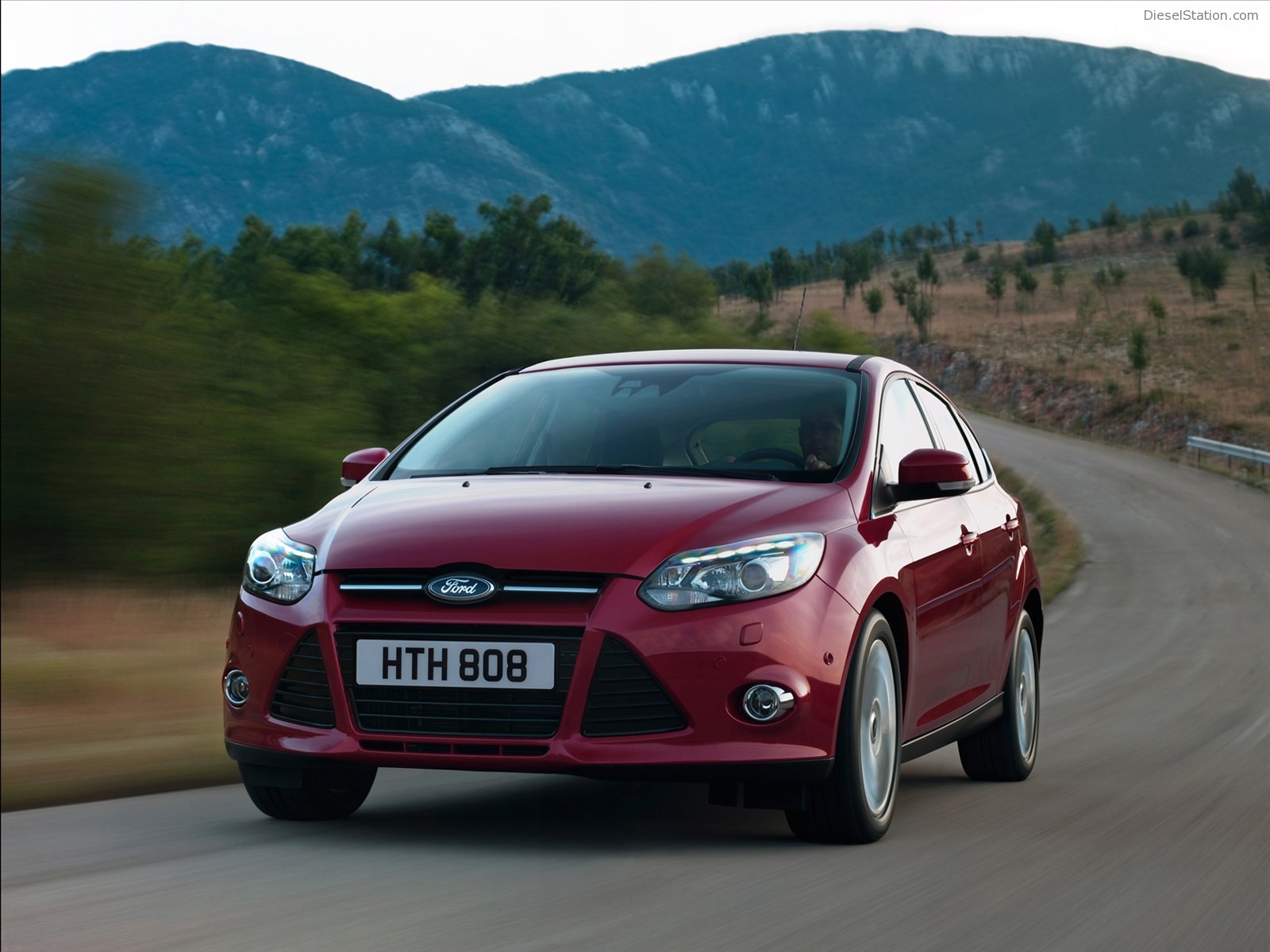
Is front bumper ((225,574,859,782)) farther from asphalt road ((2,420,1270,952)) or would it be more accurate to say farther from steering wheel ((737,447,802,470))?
steering wheel ((737,447,802,470))

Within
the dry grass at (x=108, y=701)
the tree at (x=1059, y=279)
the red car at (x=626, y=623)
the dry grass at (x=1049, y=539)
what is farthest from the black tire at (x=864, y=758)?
the tree at (x=1059, y=279)

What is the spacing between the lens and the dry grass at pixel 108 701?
670cm

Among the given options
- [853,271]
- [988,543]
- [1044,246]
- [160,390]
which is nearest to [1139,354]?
[853,271]

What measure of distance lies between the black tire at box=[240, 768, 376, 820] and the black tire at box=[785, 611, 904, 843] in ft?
4.66

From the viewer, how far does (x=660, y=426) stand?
21.2 ft

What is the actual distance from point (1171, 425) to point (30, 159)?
46252mm

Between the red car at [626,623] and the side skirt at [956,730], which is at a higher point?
the red car at [626,623]

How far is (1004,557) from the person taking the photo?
298 inches

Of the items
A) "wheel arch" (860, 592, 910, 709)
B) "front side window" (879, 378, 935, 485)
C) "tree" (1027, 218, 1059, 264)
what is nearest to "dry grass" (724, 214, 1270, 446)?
"tree" (1027, 218, 1059, 264)

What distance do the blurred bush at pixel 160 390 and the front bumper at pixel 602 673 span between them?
9779 millimetres

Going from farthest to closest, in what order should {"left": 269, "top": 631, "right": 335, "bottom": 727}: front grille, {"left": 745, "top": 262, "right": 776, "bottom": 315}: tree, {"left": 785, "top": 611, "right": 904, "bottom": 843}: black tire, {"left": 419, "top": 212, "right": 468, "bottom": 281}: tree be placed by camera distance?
{"left": 419, "top": 212, "right": 468, "bottom": 281}: tree
{"left": 745, "top": 262, "right": 776, "bottom": 315}: tree
{"left": 785, "top": 611, "right": 904, "bottom": 843}: black tire
{"left": 269, "top": 631, "right": 335, "bottom": 727}: front grille

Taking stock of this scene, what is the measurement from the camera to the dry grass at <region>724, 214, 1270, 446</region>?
60156 millimetres

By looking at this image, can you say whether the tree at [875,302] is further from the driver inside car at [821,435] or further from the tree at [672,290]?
the driver inside car at [821,435]

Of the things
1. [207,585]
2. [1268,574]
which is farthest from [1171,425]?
[207,585]
